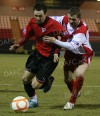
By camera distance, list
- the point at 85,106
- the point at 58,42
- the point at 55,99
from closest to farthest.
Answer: the point at 58,42 < the point at 85,106 < the point at 55,99

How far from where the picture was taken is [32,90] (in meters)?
7.90

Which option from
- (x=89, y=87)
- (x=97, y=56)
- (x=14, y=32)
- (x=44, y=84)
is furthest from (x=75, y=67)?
(x=14, y=32)

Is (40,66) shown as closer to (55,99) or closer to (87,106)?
(87,106)

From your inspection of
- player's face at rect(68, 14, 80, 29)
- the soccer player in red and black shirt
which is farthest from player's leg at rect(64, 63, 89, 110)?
player's face at rect(68, 14, 80, 29)

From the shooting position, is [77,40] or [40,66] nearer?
[77,40]

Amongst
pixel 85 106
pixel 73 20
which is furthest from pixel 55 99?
pixel 73 20

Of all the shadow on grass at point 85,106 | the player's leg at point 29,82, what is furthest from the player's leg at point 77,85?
the player's leg at point 29,82

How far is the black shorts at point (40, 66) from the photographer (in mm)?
7684

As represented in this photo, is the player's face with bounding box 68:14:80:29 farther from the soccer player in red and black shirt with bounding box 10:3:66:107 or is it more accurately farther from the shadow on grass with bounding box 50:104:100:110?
the shadow on grass with bounding box 50:104:100:110

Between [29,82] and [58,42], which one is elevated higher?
[58,42]

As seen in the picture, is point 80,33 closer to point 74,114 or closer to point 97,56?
point 74,114

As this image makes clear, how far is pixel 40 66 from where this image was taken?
309 inches

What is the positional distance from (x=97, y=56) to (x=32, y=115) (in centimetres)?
2228

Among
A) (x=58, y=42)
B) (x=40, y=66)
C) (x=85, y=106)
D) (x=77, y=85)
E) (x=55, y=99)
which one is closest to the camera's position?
(x=58, y=42)
